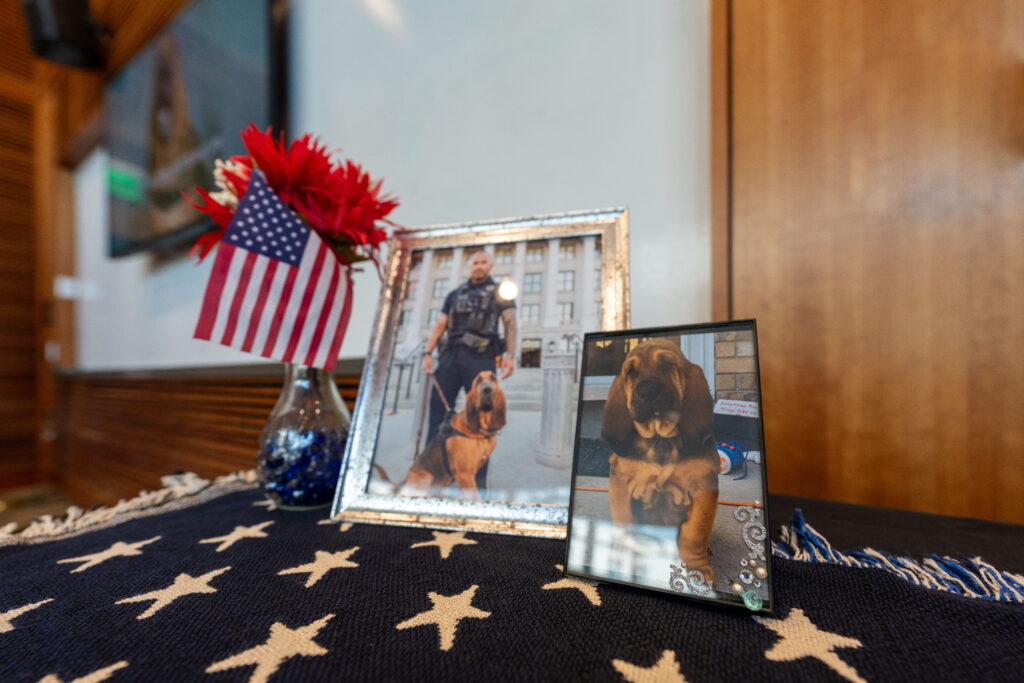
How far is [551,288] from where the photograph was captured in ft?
2.10

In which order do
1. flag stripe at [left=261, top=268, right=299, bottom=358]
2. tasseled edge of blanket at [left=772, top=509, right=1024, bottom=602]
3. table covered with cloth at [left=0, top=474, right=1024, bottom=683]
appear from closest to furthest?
table covered with cloth at [left=0, top=474, right=1024, bottom=683]
tasseled edge of blanket at [left=772, top=509, right=1024, bottom=602]
flag stripe at [left=261, top=268, right=299, bottom=358]

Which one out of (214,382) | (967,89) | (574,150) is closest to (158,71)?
(214,382)

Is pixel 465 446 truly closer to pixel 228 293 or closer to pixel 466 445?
pixel 466 445

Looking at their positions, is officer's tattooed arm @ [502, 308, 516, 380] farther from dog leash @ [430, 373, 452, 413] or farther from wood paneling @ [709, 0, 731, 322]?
wood paneling @ [709, 0, 731, 322]

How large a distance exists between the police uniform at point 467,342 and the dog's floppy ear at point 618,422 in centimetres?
20

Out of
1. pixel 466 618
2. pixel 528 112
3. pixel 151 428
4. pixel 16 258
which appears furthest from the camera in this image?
pixel 16 258

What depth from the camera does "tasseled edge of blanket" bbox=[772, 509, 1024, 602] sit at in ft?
1.38

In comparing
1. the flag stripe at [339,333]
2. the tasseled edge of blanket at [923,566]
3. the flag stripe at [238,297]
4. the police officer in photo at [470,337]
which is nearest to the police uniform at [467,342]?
the police officer in photo at [470,337]

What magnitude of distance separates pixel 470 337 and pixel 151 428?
1.98 m

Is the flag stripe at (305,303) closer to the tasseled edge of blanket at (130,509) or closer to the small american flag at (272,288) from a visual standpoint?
the small american flag at (272,288)

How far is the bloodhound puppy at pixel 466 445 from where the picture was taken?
23.4 inches

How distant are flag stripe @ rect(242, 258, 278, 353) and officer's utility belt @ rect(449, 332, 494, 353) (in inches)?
11.1

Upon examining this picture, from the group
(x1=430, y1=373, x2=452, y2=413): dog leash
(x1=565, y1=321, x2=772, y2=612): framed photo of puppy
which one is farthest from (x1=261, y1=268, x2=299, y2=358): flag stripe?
(x1=565, y1=321, x2=772, y2=612): framed photo of puppy

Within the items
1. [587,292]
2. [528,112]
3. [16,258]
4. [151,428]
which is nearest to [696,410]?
[587,292]
